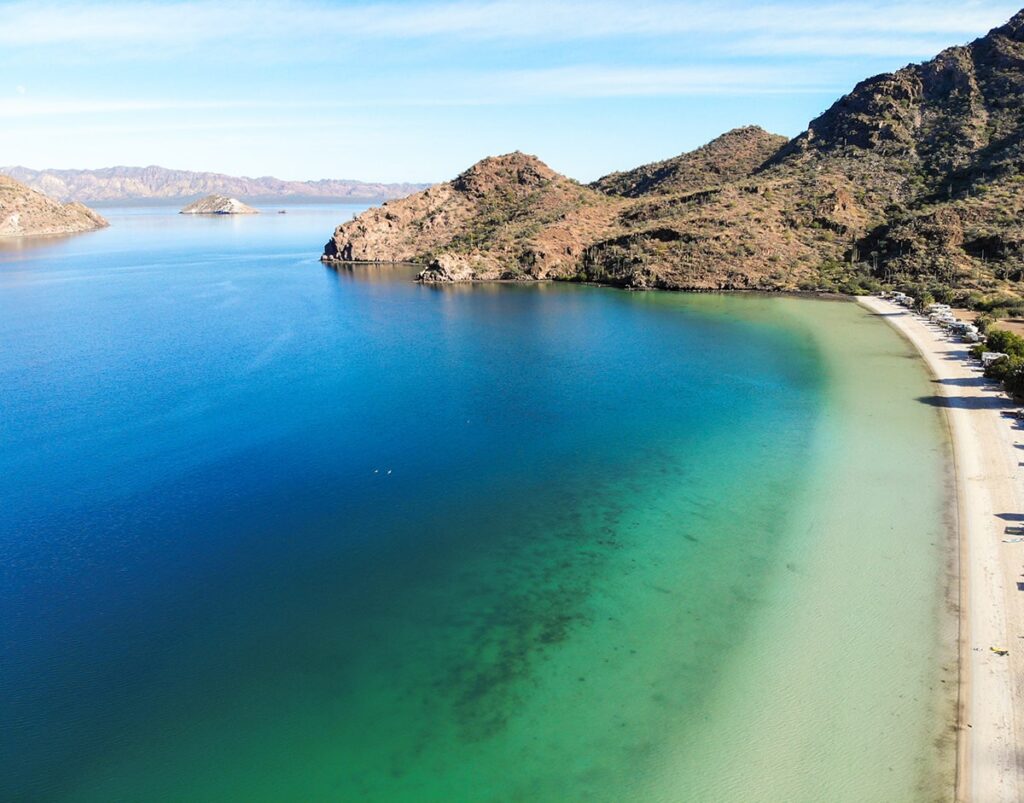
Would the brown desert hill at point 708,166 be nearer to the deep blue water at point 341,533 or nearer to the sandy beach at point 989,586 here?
the deep blue water at point 341,533

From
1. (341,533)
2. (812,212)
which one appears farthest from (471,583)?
(812,212)

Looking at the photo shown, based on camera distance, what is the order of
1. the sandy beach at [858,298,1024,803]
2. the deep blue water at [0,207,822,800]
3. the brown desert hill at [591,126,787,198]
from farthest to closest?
the brown desert hill at [591,126,787,198] → the deep blue water at [0,207,822,800] → the sandy beach at [858,298,1024,803]

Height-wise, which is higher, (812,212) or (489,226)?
(812,212)

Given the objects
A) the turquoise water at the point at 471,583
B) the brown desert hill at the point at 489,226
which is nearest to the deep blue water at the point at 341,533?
the turquoise water at the point at 471,583

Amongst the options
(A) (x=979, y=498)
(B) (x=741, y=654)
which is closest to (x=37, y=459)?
(B) (x=741, y=654)

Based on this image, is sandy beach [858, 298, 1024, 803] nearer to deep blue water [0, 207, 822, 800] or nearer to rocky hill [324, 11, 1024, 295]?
deep blue water [0, 207, 822, 800]

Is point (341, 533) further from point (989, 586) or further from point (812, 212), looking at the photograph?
point (812, 212)

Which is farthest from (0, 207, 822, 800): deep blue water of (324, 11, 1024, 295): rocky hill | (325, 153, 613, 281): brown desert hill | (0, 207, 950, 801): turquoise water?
(325, 153, 613, 281): brown desert hill
